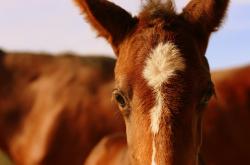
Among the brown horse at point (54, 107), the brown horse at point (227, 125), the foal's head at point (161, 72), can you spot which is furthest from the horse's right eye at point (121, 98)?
the brown horse at point (54, 107)

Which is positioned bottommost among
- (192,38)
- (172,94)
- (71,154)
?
(71,154)

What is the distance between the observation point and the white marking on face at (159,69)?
9.07 feet

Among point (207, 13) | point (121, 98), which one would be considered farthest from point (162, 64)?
point (207, 13)

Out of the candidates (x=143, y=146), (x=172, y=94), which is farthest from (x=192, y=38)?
(x=143, y=146)

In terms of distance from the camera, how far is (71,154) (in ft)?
18.3

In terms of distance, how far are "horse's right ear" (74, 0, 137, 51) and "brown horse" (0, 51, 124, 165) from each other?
232 centimetres

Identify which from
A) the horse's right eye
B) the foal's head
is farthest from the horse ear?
the horse's right eye

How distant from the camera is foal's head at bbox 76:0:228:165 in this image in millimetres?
2764

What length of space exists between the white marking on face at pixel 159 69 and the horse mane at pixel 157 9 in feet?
1.18

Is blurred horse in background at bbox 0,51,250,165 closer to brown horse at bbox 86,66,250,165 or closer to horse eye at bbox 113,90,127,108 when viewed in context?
brown horse at bbox 86,66,250,165

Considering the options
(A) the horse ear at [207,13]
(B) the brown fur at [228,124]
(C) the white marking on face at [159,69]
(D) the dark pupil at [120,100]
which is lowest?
(B) the brown fur at [228,124]

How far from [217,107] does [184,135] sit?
3103mm

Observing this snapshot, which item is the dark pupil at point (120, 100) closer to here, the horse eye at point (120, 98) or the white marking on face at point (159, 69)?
the horse eye at point (120, 98)

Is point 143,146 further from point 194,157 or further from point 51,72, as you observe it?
point 51,72
